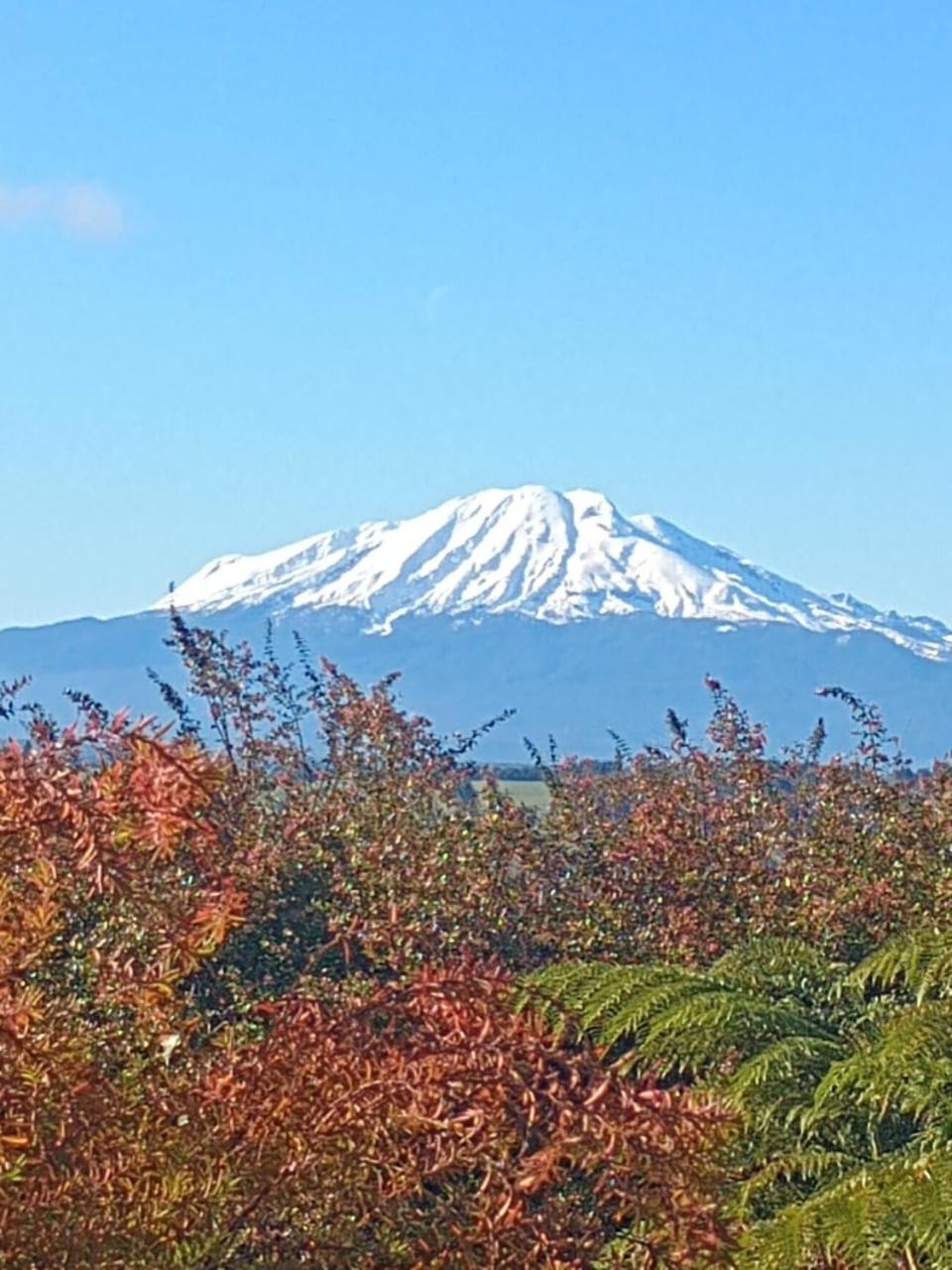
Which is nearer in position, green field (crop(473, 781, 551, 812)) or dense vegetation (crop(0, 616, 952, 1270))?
dense vegetation (crop(0, 616, 952, 1270))

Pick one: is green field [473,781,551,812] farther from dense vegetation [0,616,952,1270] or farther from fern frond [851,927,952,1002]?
fern frond [851,927,952,1002]

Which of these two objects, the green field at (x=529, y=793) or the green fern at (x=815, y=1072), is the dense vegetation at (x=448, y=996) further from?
the green field at (x=529, y=793)

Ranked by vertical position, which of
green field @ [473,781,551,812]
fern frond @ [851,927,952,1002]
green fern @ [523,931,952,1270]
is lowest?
green fern @ [523,931,952,1270]

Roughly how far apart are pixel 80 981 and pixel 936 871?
159 inches

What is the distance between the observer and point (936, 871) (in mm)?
8859

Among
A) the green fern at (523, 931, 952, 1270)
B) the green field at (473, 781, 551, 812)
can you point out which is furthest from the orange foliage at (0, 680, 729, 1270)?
the green field at (473, 781, 551, 812)

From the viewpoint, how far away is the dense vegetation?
12.1 feet

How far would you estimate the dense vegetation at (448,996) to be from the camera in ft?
12.1

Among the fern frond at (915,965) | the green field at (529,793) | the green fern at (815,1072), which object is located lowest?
the green fern at (815,1072)

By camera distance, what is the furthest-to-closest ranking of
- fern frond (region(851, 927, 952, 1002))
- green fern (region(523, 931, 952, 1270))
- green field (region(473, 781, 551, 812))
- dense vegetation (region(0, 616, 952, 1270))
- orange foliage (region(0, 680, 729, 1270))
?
green field (region(473, 781, 551, 812)), fern frond (region(851, 927, 952, 1002)), green fern (region(523, 931, 952, 1270)), dense vegetation (region(0, 616, 952, 1270)), orange foliage (region(0, 680, 729, 1270))

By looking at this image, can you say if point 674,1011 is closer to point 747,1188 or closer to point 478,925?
point 747,1188

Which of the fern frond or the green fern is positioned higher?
the fern frond

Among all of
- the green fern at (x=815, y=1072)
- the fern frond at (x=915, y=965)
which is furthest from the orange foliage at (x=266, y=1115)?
the fern frond at (x=915, y=965)

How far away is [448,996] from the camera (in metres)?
3.96
